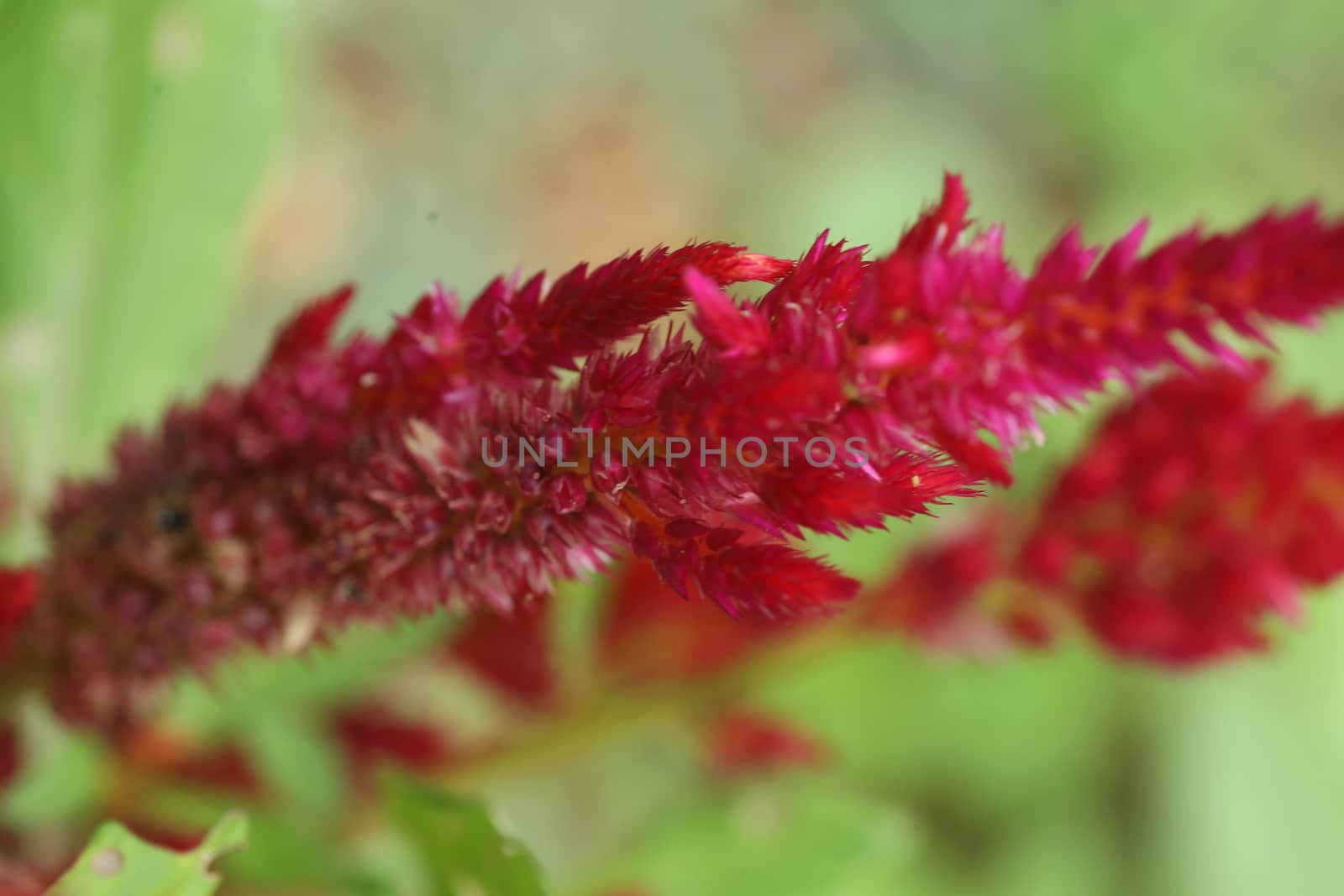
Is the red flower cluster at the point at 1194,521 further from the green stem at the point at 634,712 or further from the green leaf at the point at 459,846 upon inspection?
the green leaf at the point at 459,846

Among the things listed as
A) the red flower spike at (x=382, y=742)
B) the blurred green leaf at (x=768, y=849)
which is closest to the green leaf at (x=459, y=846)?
the red flower spike at (x=382, y=742)

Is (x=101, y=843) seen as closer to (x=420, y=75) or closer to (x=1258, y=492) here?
(x=1258, y=492)

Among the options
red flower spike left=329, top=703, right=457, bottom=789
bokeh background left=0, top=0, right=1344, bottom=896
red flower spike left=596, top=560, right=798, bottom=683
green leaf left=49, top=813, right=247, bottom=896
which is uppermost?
bokeh background left=0, top=0, right=1344, bottom=896

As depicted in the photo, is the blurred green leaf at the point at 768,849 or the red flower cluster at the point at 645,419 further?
the blurred green leaf at the point at 768,849

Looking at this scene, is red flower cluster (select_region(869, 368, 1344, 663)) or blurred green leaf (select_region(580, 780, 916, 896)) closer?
red flower cluster (select_region(869, 368, 1344, 663))

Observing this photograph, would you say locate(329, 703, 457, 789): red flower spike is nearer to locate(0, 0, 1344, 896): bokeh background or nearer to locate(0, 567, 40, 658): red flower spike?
locate(0, 0, 1344, 896): bokeh background

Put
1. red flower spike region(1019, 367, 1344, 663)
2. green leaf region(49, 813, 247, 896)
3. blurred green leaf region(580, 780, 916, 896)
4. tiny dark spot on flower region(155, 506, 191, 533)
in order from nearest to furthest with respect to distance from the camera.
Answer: green leaf region(49, 813, 247, 896), tiny dark spot on flower region(155, 506, 191, 533), red flower spike region(1019, 367, 1344, 663), blurred green leaf region(580, 780, 916, 896)

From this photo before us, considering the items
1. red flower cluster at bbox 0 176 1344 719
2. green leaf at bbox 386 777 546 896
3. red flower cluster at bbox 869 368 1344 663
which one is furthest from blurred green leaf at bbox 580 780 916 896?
red flower cluster at bbox 0 176 1344 719
